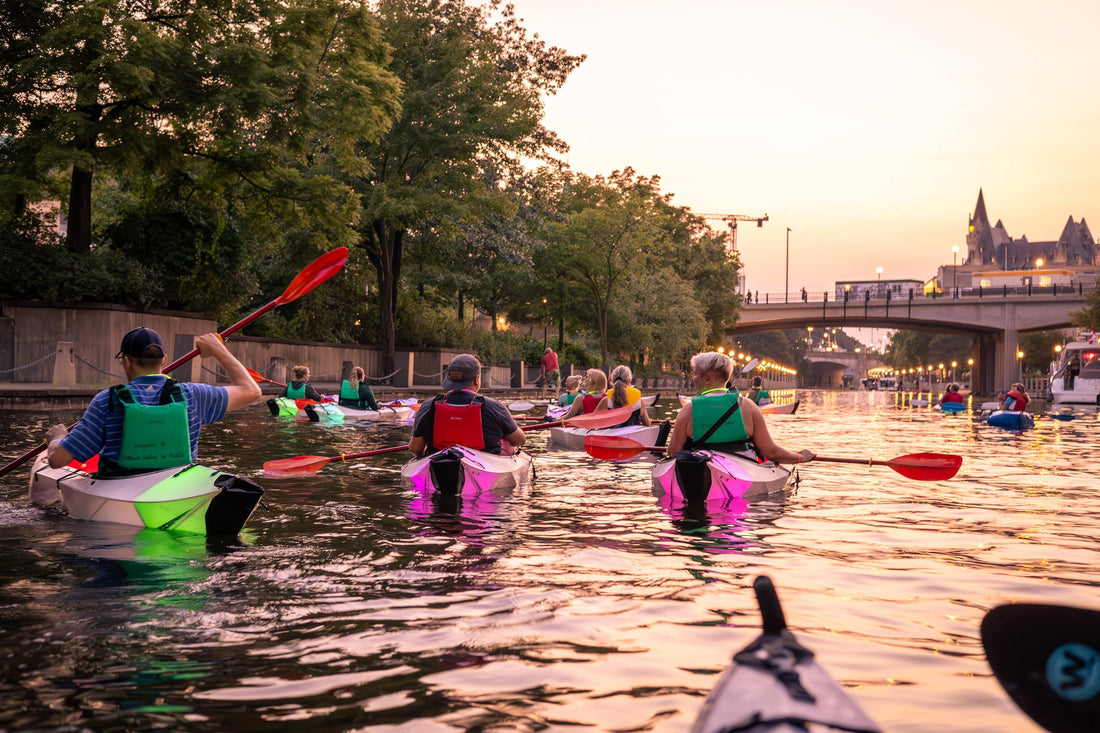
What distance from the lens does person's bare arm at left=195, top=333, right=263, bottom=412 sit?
21.5 ft

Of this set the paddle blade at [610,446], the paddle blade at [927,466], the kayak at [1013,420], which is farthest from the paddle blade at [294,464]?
the kayak at [1013,420]

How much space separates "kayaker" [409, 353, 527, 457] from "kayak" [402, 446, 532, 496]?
0.15m

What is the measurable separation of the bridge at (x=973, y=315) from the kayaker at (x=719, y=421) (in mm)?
76120

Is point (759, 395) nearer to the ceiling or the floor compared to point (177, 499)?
nearer to the ceiling

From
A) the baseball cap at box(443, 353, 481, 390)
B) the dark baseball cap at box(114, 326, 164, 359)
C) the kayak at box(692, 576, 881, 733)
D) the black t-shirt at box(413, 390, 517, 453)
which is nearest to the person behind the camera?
the kayak at box(692, 576, 881, 733)

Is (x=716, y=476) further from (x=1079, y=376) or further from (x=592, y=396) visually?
(x=1079, y=376)

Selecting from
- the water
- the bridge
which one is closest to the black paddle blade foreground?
the water

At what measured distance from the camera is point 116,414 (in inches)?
271

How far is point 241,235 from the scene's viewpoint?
109 feet

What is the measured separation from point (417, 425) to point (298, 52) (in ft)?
62.5

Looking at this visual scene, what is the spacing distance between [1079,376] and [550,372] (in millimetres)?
24618

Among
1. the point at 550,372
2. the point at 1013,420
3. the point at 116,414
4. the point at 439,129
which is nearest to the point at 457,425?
the point at 116,414

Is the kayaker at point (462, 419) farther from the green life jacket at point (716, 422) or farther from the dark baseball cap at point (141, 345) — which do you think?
the dark baseball cap at point (141, 345)

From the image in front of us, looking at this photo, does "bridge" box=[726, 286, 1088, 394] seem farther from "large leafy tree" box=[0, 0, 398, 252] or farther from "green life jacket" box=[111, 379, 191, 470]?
"green life jacket" box=[111, 379, 191, 470]
